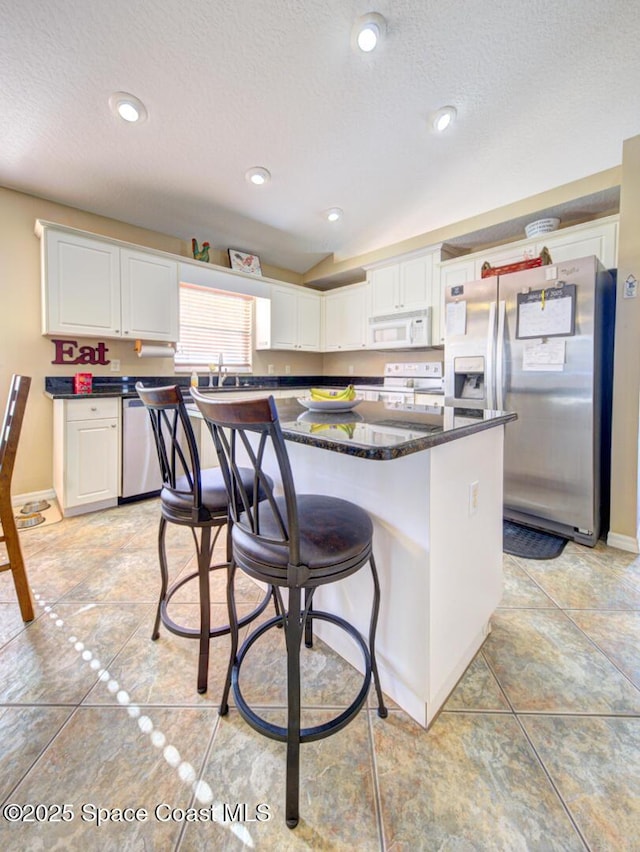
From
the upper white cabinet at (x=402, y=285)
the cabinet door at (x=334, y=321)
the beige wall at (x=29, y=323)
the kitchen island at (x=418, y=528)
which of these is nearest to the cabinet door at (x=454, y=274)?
the upper white cabinet at (x=402, y=285)

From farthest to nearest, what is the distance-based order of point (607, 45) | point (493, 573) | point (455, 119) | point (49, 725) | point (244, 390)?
point (244, 390) → point (455, 119) → point (607, 45) → point (493, 573) → point (49, 725)

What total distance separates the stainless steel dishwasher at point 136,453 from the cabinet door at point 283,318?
1.96m

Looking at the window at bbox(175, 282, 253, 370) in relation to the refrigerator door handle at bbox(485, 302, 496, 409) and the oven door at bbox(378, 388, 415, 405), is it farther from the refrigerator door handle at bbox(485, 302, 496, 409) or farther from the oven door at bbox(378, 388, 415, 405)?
the refrigerator door handle at bbox(485, 302, 496, 409)

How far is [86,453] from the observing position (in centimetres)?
284

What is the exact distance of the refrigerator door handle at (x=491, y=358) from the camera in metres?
2.64

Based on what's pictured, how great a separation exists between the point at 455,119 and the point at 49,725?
3.74m

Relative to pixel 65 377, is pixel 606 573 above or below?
below

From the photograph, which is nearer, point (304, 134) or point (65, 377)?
point (304, 134)

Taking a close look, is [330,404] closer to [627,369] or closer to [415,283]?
[627,369]

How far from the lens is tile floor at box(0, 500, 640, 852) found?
34.5 inches

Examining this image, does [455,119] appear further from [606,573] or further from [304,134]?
[606,573]

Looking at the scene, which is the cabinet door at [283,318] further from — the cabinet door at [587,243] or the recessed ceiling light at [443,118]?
the cabinet door at [587,243]

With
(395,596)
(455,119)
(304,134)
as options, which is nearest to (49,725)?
(395,596)

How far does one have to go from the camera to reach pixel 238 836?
0.87m
